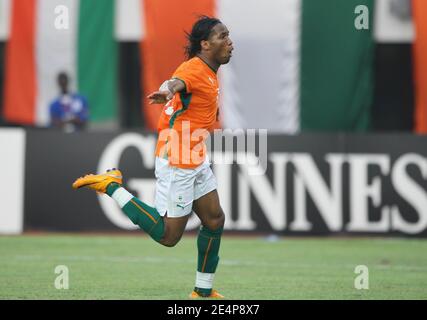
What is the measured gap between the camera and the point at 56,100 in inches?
667

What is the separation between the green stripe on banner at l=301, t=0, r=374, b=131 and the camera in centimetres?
1681

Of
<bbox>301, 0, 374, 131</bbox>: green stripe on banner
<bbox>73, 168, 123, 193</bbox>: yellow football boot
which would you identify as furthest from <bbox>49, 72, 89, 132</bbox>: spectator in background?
<bbox>73, 168, 123, 193</bbox>: yellow football boot

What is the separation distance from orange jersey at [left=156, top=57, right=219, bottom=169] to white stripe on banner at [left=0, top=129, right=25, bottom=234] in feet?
22.3

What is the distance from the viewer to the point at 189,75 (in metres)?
8.60

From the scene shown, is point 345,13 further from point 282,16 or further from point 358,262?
point 358,262

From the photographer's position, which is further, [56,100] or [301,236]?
[56,100]

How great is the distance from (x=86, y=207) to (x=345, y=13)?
5258 millimetres

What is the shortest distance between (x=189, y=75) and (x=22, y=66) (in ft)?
30.0

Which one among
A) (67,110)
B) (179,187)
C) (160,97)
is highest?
(67,110)

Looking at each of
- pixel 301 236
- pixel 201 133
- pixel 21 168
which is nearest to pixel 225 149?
pixel 301 236
